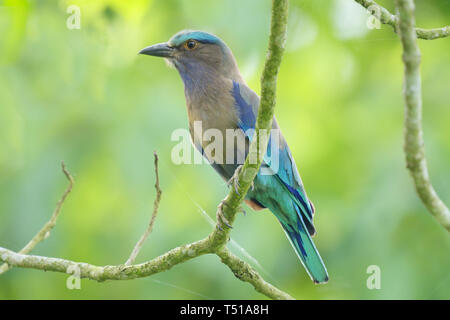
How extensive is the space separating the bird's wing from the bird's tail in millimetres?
85

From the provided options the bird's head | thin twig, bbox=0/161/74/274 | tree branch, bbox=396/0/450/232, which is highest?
the bird's head

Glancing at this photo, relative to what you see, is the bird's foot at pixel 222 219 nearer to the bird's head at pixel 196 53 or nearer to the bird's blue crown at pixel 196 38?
the bird's head at pixel 196 53

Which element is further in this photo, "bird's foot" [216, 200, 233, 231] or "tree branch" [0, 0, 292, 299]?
"bird's foot" [216, 200, 233, 231]

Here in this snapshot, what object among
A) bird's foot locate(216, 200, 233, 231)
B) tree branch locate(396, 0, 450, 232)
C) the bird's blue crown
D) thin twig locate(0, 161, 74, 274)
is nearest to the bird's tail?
bird's foot locate(216, 200, 233, 231)

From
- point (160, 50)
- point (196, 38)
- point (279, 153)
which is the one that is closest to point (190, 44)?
point (196, 38)

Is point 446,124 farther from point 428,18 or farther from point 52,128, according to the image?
point 52,128

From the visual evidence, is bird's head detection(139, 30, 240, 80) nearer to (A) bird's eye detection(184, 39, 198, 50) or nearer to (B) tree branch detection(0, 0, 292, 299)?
(A) bird's eye detection(184, 39, 198, 50)

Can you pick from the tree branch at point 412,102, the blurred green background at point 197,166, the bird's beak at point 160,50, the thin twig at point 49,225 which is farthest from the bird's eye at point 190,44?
the tree branch at point 412,102

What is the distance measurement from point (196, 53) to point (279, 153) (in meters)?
0.97

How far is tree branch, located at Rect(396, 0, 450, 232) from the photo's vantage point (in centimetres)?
196

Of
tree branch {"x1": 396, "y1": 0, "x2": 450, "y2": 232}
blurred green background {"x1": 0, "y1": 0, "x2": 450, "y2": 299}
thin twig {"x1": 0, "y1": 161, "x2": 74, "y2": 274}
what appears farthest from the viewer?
blurred green background {"x1": 0, "y1": 0, "x2": 450, "y2": 299}

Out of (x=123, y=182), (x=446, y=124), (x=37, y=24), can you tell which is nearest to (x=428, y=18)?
(x=446, y=124)

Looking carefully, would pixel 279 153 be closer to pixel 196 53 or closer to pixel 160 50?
pixel 196 53

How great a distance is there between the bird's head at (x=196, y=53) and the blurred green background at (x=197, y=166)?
51 cm
